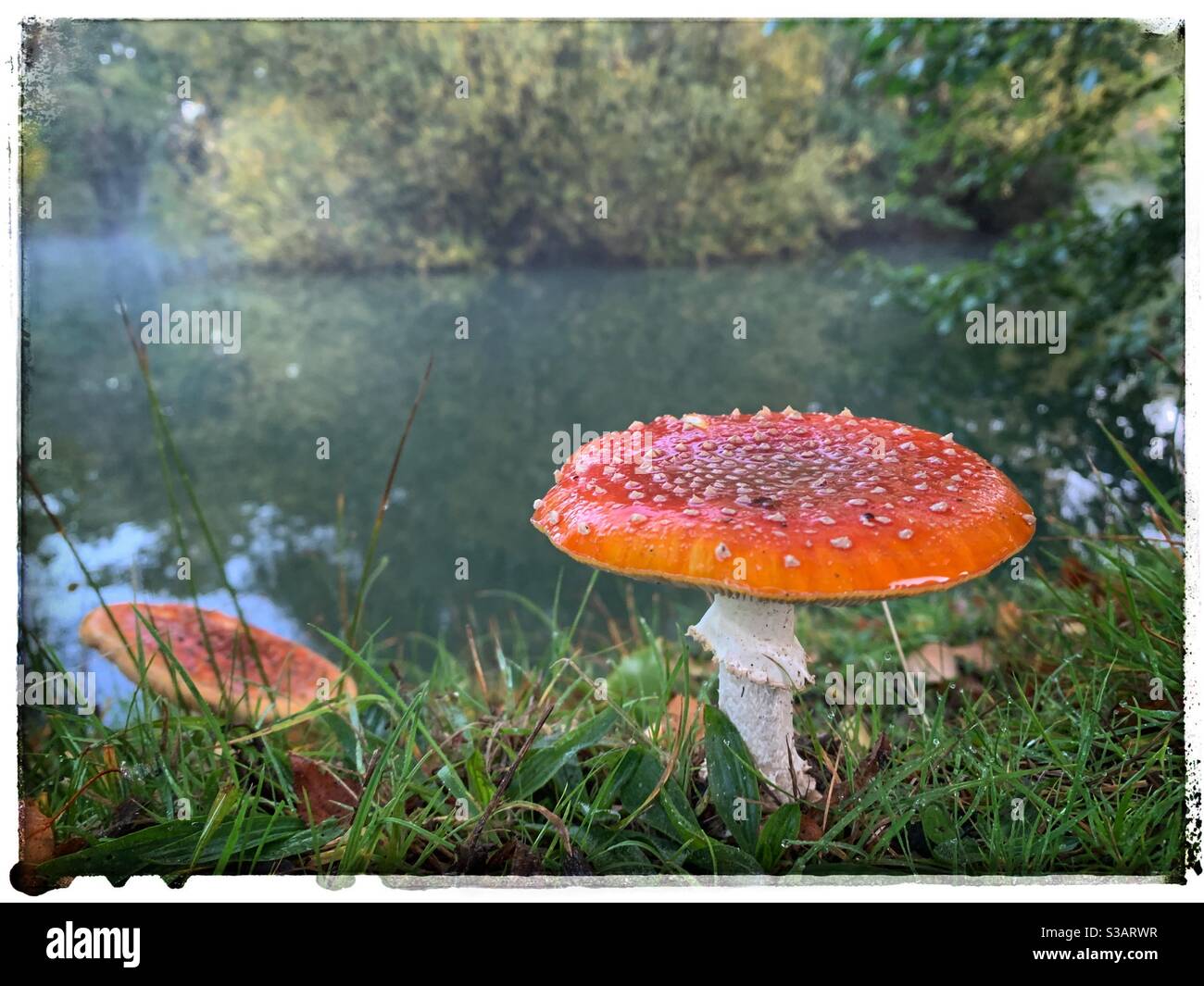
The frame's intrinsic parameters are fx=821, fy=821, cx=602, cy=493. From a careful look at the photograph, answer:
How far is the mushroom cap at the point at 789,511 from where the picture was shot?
32.5 inches

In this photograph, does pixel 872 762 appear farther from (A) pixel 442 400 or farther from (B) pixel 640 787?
(A) pixel 442 400

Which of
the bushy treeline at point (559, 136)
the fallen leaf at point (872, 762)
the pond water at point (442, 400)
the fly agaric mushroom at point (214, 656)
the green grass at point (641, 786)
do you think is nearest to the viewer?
the green grass at point (641, 786)

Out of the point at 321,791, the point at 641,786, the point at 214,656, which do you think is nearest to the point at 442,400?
the point at 214,656

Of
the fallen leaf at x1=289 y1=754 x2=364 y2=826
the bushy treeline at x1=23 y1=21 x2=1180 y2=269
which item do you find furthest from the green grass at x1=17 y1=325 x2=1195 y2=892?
the bushy treeline at x1=23 y1=21 x2=1180 y2=269

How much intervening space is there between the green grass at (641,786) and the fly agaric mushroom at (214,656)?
14 centimetres

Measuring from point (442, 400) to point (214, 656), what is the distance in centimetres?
254

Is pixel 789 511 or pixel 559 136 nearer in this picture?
pixel 789 511

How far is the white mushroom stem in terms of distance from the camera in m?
1.08

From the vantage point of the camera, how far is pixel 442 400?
390 centimetres

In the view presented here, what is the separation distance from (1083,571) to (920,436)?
0.76 metres

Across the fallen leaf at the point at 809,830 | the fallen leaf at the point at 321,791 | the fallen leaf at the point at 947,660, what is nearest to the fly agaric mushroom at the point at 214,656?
the fallen leaf at the point at 321,791

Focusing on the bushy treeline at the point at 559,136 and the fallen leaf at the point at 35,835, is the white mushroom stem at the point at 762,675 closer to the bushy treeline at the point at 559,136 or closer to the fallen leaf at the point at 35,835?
the fallen leaf at the point at 35,835

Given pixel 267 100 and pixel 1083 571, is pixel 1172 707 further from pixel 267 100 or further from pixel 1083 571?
pixel 267 100

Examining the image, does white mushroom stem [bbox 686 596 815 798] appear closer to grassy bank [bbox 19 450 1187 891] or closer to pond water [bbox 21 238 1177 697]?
grassy bank [bbox 19 450 1187 891]
